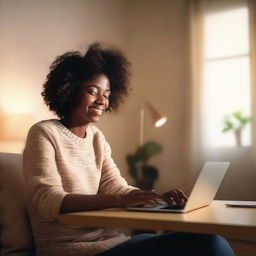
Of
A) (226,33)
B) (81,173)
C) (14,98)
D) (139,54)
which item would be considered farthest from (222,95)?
(81,173)

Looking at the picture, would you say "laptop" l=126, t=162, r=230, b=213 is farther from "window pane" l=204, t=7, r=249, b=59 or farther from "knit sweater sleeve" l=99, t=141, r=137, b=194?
"window pane" l=204, t=7, r=249, b=59

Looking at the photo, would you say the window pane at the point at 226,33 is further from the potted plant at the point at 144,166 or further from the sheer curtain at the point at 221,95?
the potted plant at the point at 144,166

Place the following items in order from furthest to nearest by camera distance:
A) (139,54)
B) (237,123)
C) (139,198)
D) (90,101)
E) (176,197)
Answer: (139,54) < (237,123) < (90,101) < (176,197) < (139,198)

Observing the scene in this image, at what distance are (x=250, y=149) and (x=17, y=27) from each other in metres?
2.41

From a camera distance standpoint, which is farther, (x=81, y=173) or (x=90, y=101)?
(x=90, y=101)

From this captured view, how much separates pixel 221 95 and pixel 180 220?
11.2ft

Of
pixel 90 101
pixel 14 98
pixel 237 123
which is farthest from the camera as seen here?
pixel 237 123

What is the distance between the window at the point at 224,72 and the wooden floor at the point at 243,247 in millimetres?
954

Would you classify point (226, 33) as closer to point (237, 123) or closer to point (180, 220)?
point (237, 123)

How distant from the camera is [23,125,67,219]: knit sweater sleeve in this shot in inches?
48.5

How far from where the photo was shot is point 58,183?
1.30 meters

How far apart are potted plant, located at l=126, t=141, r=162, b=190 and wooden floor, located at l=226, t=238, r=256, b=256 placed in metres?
1.04

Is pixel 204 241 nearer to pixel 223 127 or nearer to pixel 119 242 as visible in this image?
pixel 119 242

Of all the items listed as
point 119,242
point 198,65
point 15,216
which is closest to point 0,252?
point 15,216
